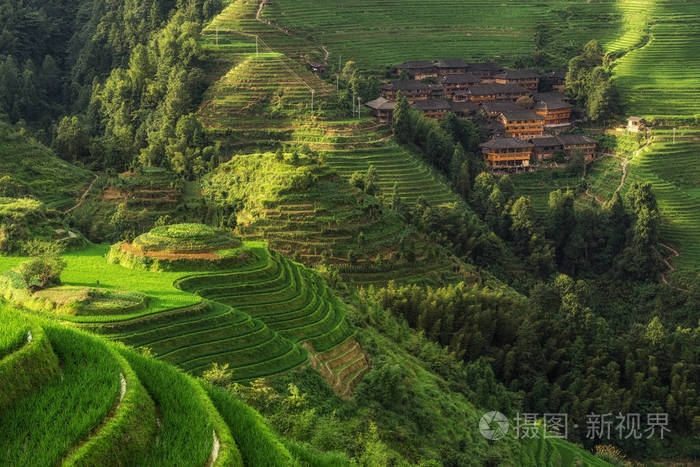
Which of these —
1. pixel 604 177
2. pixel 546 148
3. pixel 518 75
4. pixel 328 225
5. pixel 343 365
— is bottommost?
pixel 604 177

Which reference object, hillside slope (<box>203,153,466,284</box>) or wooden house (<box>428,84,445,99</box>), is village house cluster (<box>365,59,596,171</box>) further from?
hillside slope (<box>203,153,466,284</box>)

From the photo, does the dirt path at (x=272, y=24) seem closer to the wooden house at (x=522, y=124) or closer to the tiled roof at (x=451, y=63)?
the tiled roof at (x=451, y=63)

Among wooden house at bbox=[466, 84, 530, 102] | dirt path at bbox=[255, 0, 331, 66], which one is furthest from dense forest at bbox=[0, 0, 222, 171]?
wooden house at bbox=[466, 84, 530, 102]

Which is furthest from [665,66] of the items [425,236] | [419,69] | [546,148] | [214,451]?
[214,451]

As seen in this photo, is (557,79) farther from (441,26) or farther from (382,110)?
(382,110)

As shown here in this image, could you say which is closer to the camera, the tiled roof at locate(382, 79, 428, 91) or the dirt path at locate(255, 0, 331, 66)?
the tiled roof at locate(382, 79, 428, 91)
